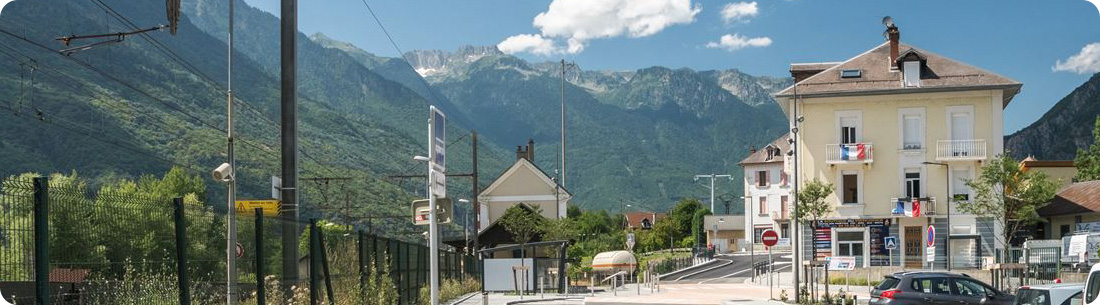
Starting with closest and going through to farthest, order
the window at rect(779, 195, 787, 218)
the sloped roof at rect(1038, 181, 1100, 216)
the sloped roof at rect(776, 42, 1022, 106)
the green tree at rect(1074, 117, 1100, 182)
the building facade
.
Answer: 1. the sloped roof at rect(1038, 181, 1100, 216)
2. the sloped roof at rect(776, 42, 1022, 106)
3. the green tree at rect(1074, 117, 1100, 182)
4. the window at rect(779, 195, 787, 218)
5. the building facade

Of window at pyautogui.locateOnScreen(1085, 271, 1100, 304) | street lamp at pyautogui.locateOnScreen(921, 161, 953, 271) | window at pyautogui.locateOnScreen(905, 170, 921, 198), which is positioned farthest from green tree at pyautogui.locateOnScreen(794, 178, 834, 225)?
window at pyautogui.locateOnScreen(1085, 271, 1100, 304)

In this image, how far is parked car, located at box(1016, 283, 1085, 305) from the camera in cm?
1789

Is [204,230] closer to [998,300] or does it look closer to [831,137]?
[998,300]

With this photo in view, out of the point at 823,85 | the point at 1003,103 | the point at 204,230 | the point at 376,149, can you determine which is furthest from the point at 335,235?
the point at 376,149

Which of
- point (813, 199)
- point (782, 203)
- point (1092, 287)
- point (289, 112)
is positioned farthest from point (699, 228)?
point (1092, 287)

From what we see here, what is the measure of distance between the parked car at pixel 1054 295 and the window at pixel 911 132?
1539 inches

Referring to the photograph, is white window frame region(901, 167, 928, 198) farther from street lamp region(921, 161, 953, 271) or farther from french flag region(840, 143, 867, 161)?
french flag region(840, 143, 867, 161)

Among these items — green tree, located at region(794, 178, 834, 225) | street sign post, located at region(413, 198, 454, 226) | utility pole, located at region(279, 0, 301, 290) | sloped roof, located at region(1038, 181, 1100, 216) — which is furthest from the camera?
green tree, located at region(794, 178, 834, 225)

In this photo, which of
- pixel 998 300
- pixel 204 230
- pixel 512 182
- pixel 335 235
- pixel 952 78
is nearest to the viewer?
pixel 204 230

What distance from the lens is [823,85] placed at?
5691cm

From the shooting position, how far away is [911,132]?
5675 cm

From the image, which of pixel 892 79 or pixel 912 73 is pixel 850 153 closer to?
pixel 892 79

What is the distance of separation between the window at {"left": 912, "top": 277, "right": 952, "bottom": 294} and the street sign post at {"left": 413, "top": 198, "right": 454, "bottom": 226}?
43.1 ft

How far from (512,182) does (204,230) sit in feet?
256
